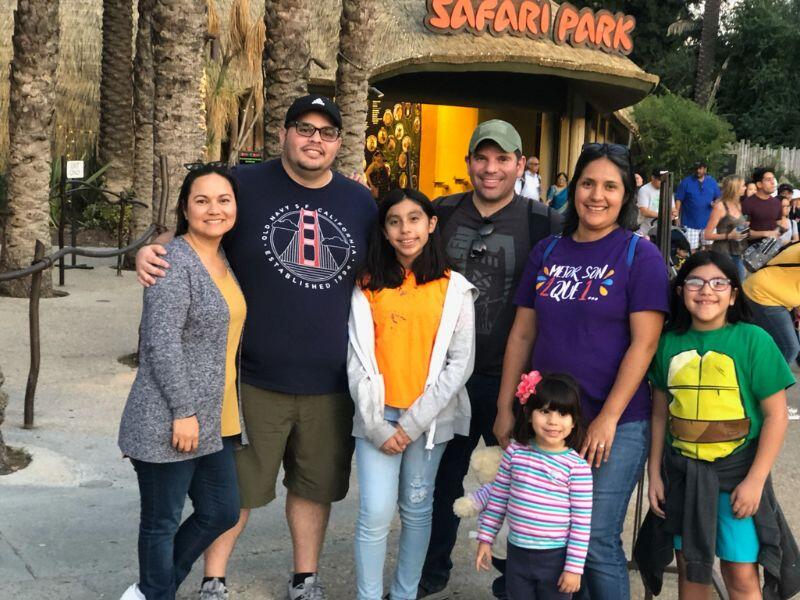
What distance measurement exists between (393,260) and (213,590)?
1467 mm

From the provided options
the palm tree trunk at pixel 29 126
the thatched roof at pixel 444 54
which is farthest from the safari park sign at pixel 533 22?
the palm tree trunk at pixel 29 126

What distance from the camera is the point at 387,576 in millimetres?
4461

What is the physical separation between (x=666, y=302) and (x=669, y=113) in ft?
91.5

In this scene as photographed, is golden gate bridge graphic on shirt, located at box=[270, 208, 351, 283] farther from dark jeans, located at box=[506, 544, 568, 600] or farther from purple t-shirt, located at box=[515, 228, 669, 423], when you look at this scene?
dark jeans, located at box=[506, 544, 568, 600]

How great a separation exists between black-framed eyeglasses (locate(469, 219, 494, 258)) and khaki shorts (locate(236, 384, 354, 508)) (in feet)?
2.52

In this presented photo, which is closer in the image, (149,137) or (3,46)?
(149,137)

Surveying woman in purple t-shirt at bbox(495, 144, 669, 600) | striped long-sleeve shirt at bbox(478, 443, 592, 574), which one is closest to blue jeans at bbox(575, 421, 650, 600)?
woman in purple t-shirt at bbox(495, 144, 669, 600)

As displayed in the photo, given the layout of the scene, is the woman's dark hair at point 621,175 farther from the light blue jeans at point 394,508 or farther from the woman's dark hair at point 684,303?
the light blue jeans at point 394,508

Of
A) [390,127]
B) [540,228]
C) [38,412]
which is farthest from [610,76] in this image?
[540,228]

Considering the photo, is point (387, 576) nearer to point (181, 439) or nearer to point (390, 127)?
point (181, 439)

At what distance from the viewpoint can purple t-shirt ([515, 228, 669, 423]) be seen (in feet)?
11.3

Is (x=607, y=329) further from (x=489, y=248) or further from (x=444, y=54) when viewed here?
(x=444, y=54)

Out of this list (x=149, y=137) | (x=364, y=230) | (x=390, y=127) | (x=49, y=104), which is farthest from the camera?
(x=390, y=127)

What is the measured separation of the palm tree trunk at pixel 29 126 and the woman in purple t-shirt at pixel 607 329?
8.56m
